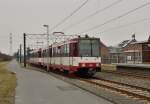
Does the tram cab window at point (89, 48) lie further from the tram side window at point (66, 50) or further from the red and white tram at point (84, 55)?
the tram side window at point (66, 50)

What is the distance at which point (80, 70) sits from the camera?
33250 mm

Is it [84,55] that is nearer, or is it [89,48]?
[84,55]

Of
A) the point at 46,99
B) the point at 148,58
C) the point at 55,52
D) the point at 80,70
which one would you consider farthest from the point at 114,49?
the point at 46,99

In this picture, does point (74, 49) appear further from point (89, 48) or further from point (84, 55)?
point (89, 48)

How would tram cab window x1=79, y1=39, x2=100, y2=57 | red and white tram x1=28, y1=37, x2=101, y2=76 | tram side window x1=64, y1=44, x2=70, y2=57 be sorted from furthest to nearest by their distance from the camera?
tram side window x1=64, y1=44, x2=70, y2=57
tram cab window x1=79, y1=39, x2=100, y2=57
red and white tram x1=28, y1=37, x2=101, y2=76

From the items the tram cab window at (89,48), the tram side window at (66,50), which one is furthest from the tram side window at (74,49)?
the tram side window at (66,50)

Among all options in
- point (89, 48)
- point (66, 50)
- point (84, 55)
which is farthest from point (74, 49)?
point (66, 50)

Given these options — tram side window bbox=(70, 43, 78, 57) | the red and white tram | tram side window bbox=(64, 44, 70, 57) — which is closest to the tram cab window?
the red and white tram

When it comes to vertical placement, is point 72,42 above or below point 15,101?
above

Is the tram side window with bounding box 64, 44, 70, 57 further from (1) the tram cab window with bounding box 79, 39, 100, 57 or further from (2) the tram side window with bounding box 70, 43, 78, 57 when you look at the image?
(1) the tram cab window with bounding box 79, 39, 100, 57

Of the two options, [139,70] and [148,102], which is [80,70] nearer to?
[139,70]

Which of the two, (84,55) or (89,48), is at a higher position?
(89,48)

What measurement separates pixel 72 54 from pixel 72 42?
3.03ft

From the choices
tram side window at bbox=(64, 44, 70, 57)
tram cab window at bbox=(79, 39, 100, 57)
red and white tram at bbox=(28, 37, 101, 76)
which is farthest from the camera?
tram side window at bbox=(64, 44, 70, 57)
